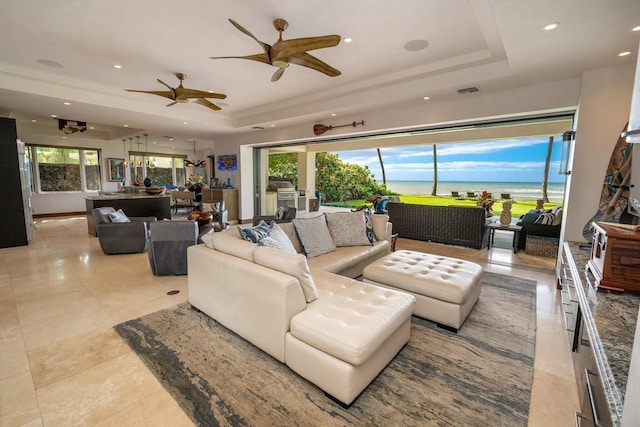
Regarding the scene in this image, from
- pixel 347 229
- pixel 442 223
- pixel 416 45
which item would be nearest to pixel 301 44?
pixel 416 45

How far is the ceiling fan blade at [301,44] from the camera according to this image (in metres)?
2.53

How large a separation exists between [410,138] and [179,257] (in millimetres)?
6692

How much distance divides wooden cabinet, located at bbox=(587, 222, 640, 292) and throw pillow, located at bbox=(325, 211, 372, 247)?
7.88 ft

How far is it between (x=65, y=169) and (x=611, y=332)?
498 inches

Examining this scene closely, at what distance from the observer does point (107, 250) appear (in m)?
4.82

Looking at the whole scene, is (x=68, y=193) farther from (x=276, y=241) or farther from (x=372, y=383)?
(x=372, y=383)

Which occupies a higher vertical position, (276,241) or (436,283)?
(276,241)

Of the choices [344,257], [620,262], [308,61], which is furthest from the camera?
[344,257]

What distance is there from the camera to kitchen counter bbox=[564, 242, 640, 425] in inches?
36.2

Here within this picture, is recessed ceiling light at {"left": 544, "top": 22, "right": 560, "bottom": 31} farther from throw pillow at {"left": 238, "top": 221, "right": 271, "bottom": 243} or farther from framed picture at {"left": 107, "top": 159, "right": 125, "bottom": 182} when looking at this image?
framed picture at {"left": 107, "top": 159, "right": 125, "bottom": 182}

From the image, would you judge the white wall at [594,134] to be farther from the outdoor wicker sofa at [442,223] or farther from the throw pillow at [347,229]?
the throw pillow at [347,229]

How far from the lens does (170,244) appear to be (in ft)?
12.5

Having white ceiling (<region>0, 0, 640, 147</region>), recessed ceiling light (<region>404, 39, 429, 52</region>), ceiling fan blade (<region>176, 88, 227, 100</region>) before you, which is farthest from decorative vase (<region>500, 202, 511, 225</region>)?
ceiling fan blade (<region>176, 88, 227, 100</region>)

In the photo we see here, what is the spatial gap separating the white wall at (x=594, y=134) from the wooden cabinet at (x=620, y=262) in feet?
6.69
